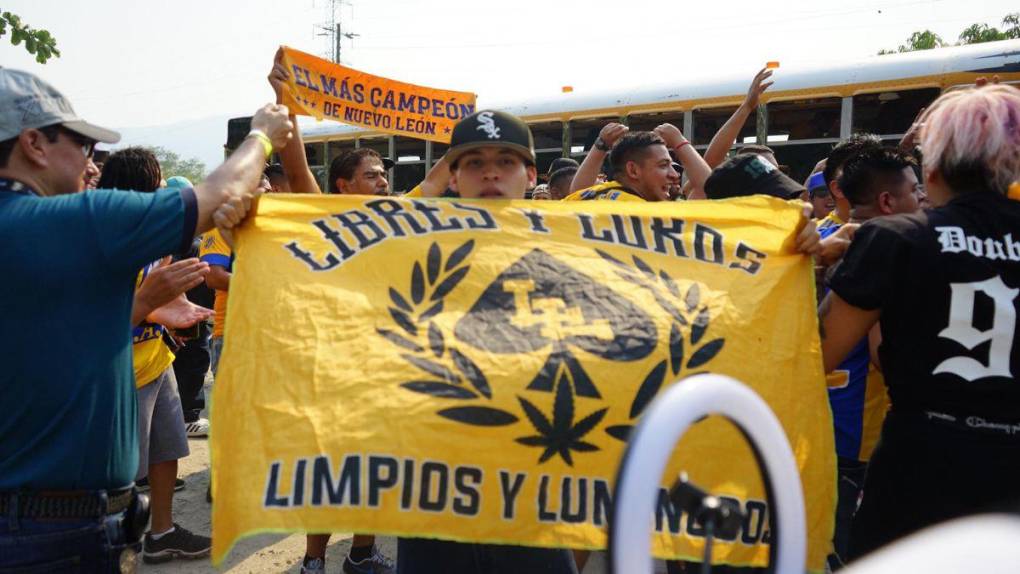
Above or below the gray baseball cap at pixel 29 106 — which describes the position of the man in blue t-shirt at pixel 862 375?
below

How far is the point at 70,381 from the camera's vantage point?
2.01 m

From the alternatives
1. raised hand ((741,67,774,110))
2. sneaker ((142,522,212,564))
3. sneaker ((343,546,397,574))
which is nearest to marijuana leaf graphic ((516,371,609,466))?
sneaker ((343,546,397,574))

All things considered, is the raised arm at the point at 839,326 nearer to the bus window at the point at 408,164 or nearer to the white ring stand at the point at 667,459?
the white ring stand at the point at 667,459

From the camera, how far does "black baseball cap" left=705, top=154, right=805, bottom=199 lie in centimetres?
313

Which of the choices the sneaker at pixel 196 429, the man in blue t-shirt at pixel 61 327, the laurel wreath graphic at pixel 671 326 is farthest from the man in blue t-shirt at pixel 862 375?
the sneaker at pixel 196 429

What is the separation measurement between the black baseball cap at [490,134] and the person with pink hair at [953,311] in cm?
116

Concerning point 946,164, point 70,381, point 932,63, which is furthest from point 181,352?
point 932,63

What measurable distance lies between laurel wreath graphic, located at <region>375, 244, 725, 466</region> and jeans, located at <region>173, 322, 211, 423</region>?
4635 millimetres

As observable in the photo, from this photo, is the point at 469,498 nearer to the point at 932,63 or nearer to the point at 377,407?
the point at 377,407

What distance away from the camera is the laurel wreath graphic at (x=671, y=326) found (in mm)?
2291

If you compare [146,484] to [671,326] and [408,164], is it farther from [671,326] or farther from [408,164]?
Answer: [408,164]

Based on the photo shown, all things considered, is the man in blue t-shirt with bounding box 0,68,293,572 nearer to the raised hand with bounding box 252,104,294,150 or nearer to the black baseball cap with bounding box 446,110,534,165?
the raised hand with bounding box 252,104,294,150

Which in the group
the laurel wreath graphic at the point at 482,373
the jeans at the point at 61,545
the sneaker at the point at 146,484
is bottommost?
the sneaker at the point at 146,484

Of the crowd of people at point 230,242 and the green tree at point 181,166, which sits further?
the green tree at point 181,166
